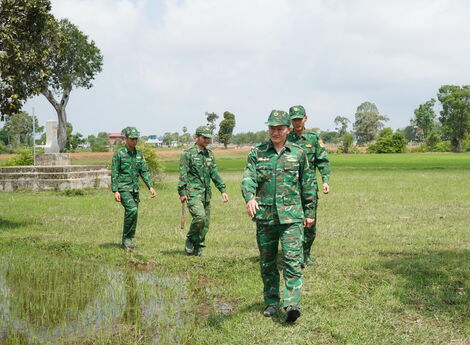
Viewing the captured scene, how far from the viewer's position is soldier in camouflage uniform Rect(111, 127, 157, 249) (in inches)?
334

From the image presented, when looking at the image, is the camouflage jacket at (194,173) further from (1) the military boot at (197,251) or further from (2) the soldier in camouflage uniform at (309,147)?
(2) the soldier in camouflage uniform at (309,147)

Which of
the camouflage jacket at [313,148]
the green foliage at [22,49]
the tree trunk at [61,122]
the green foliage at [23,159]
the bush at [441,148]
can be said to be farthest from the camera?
the bush at [441,148]

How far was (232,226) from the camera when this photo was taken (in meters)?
11.5

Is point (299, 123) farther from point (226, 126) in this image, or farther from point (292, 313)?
point (226, 126)

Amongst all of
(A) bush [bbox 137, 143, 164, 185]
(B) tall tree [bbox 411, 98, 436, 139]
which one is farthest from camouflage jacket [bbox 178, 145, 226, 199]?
A: (B) tall tree [bbox 411, 98, 436, 139]

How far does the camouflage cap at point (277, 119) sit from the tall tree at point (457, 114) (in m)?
97.4

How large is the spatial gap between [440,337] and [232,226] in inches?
278

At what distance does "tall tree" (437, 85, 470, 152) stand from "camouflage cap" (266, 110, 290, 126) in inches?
3835

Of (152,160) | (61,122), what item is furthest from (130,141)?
(61,122)

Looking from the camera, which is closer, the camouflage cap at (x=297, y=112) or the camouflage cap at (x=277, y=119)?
the camouflage cap at (x=277, y=119)

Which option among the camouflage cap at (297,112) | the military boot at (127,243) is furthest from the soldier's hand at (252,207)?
the military boot at (127,243)

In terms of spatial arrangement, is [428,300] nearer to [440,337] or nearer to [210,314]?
[440,337]

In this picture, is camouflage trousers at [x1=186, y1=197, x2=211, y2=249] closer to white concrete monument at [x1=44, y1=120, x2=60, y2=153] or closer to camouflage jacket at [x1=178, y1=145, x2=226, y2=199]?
camouflage jacket at [x1=178, y1=145, x2=226, y2=199]

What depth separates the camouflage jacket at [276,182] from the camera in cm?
507
